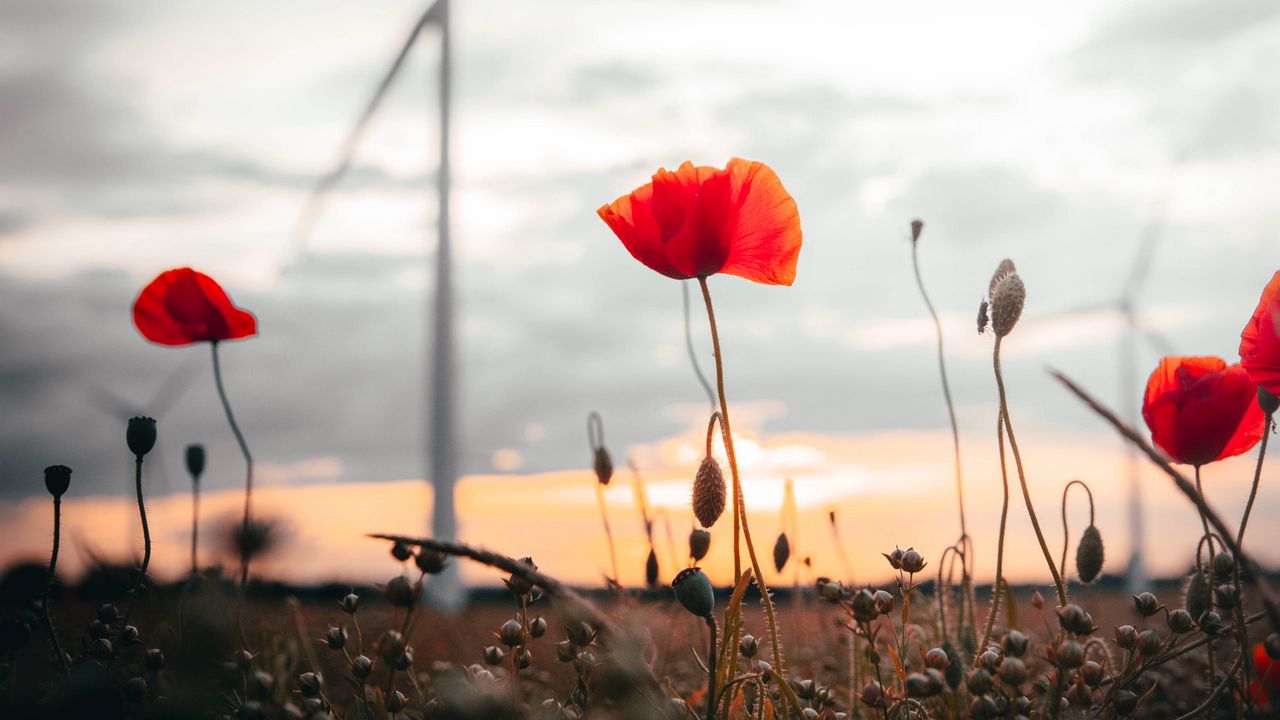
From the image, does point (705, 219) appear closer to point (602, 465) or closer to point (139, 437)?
point (602, 465)

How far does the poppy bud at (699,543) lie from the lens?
187cm

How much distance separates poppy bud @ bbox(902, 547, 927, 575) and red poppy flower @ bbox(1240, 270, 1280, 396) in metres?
0.72

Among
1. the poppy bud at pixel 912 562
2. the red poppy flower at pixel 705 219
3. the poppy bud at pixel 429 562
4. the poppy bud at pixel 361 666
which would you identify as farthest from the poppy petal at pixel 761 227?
the poppy bud at pixel 361 666

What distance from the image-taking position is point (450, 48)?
8250 mm

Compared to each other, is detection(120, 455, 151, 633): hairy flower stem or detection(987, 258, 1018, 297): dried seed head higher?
detection(987, 258, 1018, 297): dried seed head

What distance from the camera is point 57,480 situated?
2.25m

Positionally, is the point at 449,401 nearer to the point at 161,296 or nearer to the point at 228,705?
the point at 161,296

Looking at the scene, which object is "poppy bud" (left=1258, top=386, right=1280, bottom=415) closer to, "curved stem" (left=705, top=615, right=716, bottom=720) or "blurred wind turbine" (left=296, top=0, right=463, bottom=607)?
"curved stem" (left=705, top=615, right=716, bottom=720)

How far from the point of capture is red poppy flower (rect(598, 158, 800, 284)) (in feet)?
6.74

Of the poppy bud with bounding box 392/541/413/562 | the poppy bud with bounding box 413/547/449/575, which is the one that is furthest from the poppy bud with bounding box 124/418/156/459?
the poppy bud with bounding box 413/547/449/575

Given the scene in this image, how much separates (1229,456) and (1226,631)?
51 centimetres

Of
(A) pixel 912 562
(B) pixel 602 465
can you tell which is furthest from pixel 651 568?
(A) pixel 912 562

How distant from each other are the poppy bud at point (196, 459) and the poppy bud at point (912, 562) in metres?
1.96

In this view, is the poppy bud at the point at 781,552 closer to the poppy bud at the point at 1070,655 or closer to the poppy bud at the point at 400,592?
the poppy bud at the point at 1070,655
